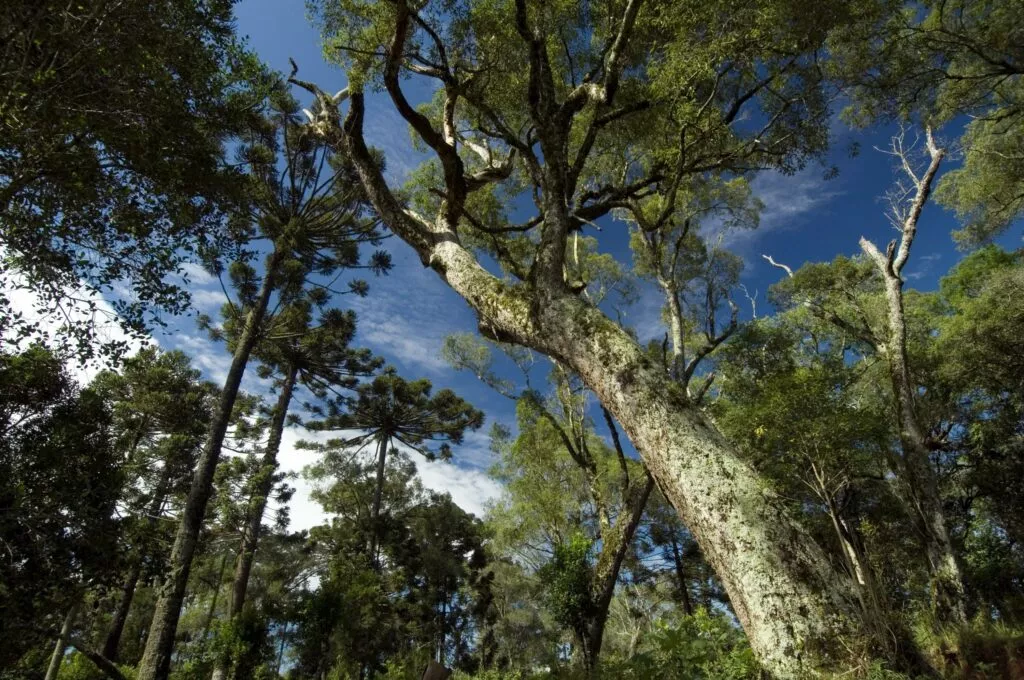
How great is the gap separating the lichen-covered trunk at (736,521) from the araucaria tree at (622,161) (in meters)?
0.01

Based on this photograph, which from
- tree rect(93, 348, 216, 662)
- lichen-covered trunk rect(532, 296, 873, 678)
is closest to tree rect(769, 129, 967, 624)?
lichen-covered trunk rect(532, 296, 873, 678)

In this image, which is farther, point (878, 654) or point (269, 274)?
point (269, 274)

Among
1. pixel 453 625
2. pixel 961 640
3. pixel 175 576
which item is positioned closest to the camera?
pixel 961 640

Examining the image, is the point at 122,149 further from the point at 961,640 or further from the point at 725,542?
the point at 961,640

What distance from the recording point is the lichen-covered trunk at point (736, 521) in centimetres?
244

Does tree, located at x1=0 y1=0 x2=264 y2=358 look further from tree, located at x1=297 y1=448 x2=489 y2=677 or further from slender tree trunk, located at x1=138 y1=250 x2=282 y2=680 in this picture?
tree, located at x1=297 y1=448 x2=489 y2=677

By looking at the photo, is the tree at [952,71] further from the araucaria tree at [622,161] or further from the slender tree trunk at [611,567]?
the slender tree trunk at [611,567]

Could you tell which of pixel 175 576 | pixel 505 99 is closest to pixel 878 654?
pixel 505 99

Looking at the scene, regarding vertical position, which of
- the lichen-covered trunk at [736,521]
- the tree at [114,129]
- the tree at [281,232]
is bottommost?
the lichen-covered trunk at [736,521]

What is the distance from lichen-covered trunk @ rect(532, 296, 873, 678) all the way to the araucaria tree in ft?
0.03

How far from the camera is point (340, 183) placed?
1384 cm

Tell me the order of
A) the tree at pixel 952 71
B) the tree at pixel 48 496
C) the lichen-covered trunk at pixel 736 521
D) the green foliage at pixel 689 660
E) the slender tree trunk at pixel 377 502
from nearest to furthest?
the lichen-covered trunk at pixel 736 521 → the green foliage at pixel 689 660 → the tree at pixel 48 496 → the tree at pixel 952 71 → the slender tree trunk at pixel 377 502

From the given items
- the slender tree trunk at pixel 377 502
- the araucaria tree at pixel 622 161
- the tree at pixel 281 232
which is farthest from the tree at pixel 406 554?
the araucaria tree at pixel 622 161

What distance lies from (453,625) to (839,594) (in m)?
29.4
